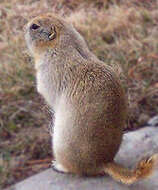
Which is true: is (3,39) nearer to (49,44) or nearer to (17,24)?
(17,24)

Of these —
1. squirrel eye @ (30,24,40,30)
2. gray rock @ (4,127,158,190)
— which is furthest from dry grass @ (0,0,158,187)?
squirrel eye @ (30,24,40,30)

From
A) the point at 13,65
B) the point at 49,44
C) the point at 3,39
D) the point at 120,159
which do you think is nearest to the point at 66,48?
the point at 49,44

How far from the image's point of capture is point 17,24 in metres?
3.75

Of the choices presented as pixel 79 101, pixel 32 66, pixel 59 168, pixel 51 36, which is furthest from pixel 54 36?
pixel 32 66

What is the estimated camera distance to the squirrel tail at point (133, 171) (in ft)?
5.74

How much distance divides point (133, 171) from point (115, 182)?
166 mm

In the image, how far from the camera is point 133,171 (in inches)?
70.7

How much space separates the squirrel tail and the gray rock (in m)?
0.09

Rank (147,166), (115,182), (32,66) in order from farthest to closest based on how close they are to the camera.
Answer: (32,66) < (115,182) < (147,166)

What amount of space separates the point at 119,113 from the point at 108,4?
2.35 meters

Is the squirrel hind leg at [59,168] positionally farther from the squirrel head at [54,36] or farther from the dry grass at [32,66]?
the dry grass at [32,66]

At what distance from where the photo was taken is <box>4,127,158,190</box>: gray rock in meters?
1.93

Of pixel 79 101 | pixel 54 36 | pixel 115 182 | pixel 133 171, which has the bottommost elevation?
pixel 115 182

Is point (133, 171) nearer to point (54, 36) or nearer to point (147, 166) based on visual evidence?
point (147, 166)
